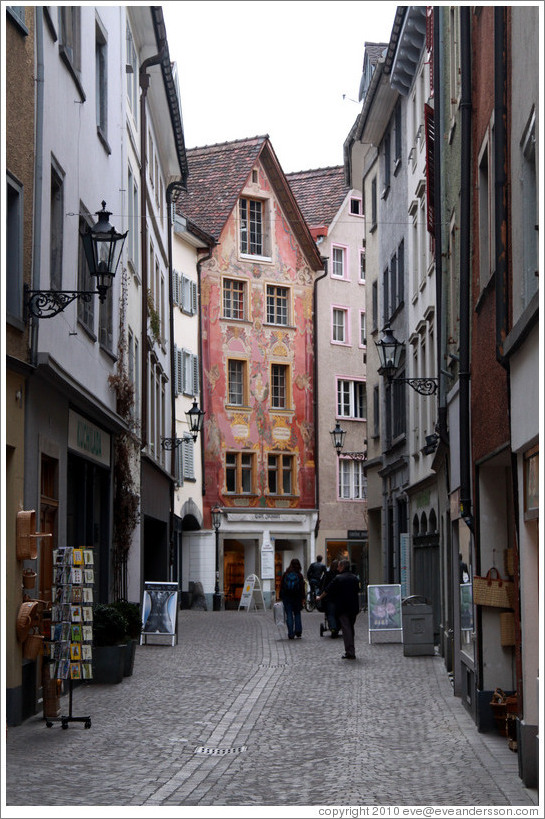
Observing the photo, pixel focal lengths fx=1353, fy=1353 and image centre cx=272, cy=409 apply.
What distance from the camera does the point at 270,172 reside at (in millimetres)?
51969

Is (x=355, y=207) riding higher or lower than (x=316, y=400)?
higher

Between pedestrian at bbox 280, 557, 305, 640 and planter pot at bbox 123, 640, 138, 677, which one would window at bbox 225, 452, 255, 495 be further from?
planter pot at bbox 123, 640, 138, 677

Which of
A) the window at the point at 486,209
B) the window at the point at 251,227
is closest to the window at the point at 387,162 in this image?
the window at the point at 251,227

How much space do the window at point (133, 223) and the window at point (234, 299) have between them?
2197 cm

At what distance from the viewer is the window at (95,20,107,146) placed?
2106cm

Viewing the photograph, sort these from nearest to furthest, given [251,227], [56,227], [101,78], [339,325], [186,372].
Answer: [56,227] → [101,78] → [186,372] → [251,227] → [339,325]

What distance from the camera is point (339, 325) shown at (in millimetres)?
54469

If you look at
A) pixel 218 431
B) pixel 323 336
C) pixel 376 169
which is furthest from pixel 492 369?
pixel 323 336

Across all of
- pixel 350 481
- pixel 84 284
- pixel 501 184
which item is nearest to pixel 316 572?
pixel 350 481

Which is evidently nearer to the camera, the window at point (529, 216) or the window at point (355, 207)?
the window at point (529, 216)

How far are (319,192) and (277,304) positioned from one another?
6934 millimetres

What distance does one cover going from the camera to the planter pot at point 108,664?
1695 centimetres

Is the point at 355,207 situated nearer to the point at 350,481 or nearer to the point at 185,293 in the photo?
the point at 350,481

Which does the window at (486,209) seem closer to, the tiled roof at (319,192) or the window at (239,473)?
the window at (239,473)
